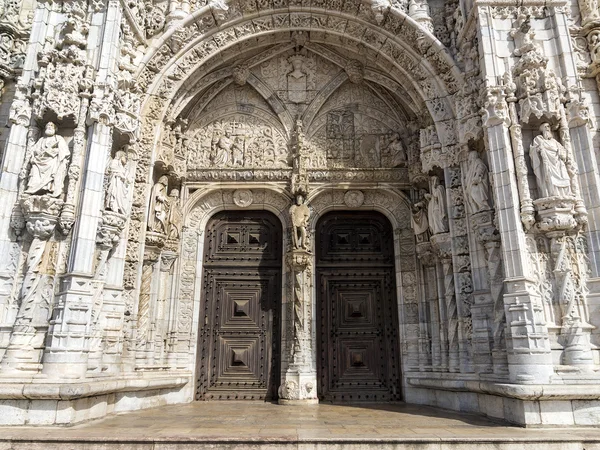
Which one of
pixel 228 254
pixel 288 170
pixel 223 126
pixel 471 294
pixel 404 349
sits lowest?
pixel 404 349

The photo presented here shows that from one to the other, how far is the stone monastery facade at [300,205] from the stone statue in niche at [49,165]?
0.03 metres

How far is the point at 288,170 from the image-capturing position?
9266 mm

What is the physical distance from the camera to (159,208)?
8.23 metres

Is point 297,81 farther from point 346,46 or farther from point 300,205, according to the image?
point 300,205

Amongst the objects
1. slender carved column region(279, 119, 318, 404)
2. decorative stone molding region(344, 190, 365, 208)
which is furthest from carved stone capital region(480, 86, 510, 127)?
slender carved column region(279, 119, 318, 404)

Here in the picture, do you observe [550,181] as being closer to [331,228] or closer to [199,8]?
[331,228]

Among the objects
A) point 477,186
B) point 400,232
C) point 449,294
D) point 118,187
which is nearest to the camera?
point 118,187

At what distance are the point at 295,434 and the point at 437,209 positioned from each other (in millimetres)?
4668

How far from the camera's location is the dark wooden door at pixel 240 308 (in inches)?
337

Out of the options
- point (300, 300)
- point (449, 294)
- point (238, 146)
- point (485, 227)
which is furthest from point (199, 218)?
point (485, 227)

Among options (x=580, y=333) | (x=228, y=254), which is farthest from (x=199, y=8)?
(x=580, y=333)

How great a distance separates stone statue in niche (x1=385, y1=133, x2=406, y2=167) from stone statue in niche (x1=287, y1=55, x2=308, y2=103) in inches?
81.8

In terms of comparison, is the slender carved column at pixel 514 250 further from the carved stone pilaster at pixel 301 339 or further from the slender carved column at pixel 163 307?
the slender carved column at pixel 163 307

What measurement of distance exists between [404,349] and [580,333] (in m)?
3.32
